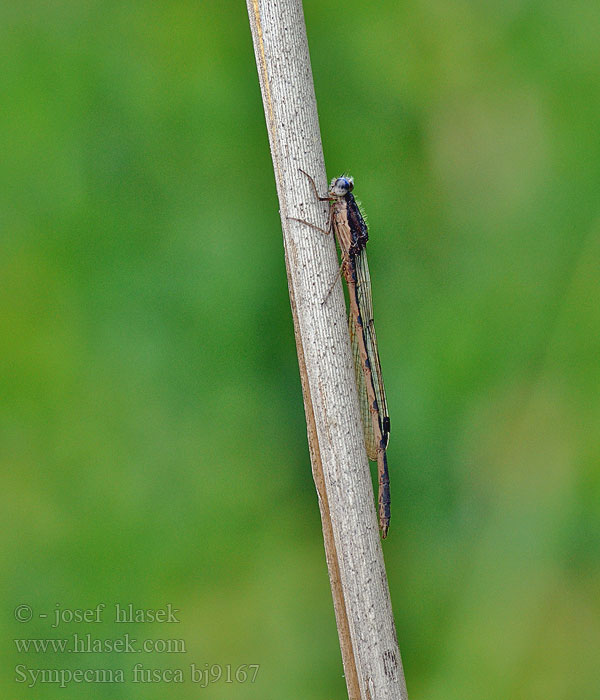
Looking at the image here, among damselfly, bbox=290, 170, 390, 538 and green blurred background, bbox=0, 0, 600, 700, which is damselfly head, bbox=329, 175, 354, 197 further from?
green blurred background, bbox=0, 0, 600, 700

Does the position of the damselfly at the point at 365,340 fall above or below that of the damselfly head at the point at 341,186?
below

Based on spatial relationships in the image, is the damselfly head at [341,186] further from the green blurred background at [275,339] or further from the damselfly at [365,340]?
the green blurred background at [275,339]

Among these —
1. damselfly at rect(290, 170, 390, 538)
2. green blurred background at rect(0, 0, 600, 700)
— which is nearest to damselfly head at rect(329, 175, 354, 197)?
damselfly at rect(290, 170, 390, 538)

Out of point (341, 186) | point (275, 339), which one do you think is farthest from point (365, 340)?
point (341, 186)

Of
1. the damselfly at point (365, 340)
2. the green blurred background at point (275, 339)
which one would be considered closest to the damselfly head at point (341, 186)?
the damselfly at point (365, 340)

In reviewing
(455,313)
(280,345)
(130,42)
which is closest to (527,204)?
(455,313)

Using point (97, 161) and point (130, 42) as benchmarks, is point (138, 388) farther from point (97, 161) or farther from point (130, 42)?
point (130, 42)

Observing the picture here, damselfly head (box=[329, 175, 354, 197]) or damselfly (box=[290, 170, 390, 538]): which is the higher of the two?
damselfly head (box=[329, 175, 354, 197])
